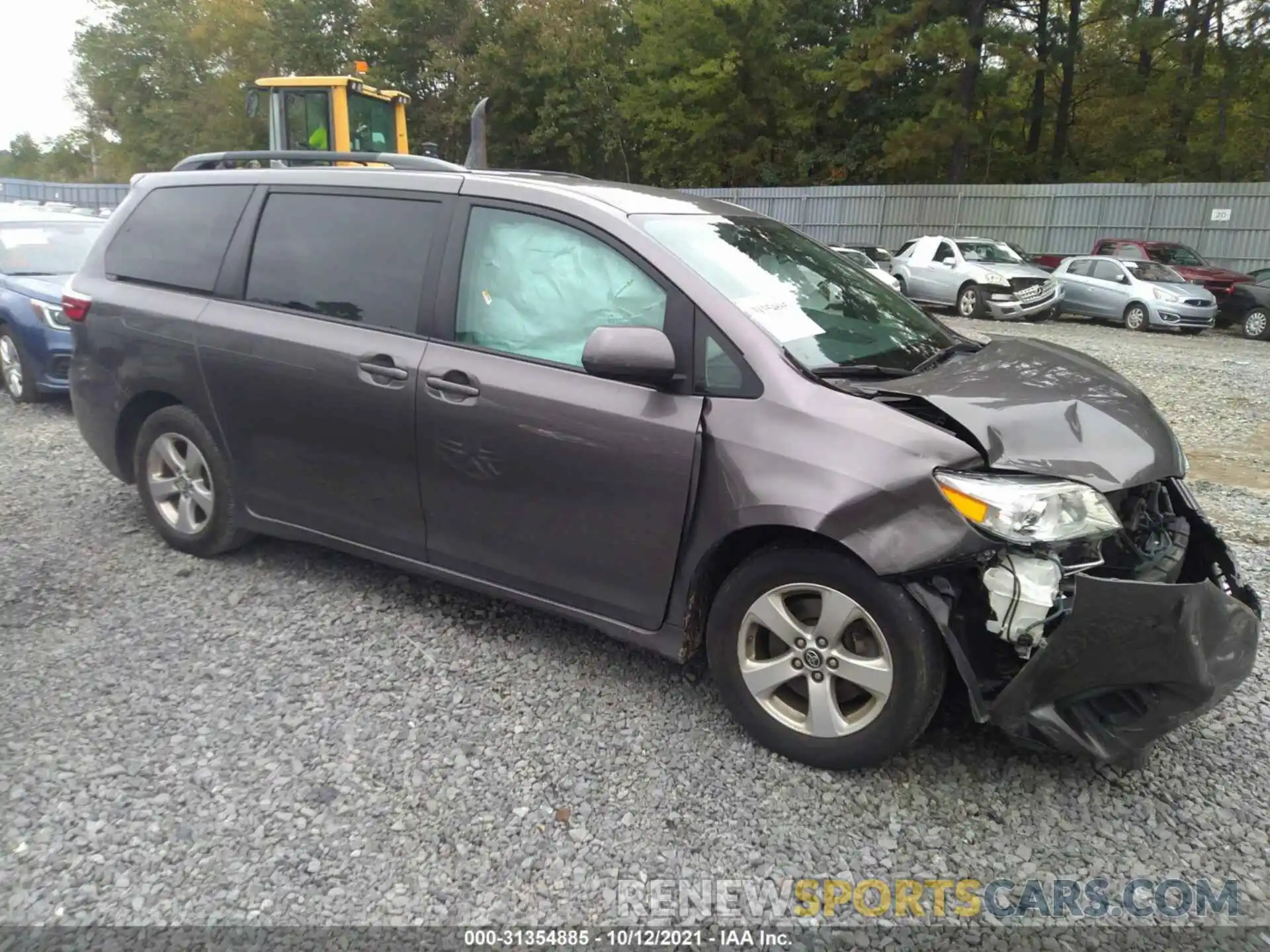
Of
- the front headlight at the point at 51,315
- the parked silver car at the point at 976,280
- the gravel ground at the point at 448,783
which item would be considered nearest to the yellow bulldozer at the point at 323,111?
the front headlight at the point at 51,315

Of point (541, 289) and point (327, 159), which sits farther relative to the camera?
point (327, 159)

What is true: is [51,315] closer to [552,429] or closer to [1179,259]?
[552,429]

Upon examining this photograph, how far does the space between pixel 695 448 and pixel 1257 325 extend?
18.3 m

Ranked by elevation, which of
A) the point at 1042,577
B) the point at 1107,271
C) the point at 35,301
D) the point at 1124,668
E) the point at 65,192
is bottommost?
the point at 1124,668

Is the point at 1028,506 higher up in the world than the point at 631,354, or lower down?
lower down

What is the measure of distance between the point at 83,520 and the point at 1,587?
3.08 feet

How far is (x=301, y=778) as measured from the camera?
2.94 meters

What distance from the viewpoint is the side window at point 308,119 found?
47.2ft

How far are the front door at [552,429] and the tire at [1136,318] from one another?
55.9 feet

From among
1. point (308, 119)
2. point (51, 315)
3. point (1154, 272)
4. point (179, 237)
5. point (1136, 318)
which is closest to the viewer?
point (179, 237)

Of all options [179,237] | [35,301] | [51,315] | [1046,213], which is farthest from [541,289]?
[1046,213]

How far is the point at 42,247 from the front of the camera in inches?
342

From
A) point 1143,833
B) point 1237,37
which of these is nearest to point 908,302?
point 1143,833

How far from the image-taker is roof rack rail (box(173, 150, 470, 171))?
4.12 meters
